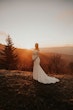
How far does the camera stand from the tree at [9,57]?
586 inches

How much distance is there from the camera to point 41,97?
4223 mm

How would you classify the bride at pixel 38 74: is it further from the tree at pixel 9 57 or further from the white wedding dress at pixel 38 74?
the tree at pixel 9 57

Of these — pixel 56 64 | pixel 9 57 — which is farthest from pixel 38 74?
pixel 56 64

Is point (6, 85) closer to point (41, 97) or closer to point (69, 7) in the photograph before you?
point (41, 97)

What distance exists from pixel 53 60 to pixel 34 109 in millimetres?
13559

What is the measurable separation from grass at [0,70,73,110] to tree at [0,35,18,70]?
30.4 feet

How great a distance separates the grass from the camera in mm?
3756

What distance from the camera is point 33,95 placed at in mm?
4332

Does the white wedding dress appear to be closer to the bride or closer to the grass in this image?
the bride

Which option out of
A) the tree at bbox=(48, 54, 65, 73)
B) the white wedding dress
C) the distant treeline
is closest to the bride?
the white wedding dress

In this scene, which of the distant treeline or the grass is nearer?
the grass

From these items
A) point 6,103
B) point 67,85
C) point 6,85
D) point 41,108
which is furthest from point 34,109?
point 67,85

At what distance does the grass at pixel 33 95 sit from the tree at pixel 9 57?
927 cm

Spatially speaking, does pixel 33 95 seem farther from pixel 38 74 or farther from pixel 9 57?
pixel 9 57
